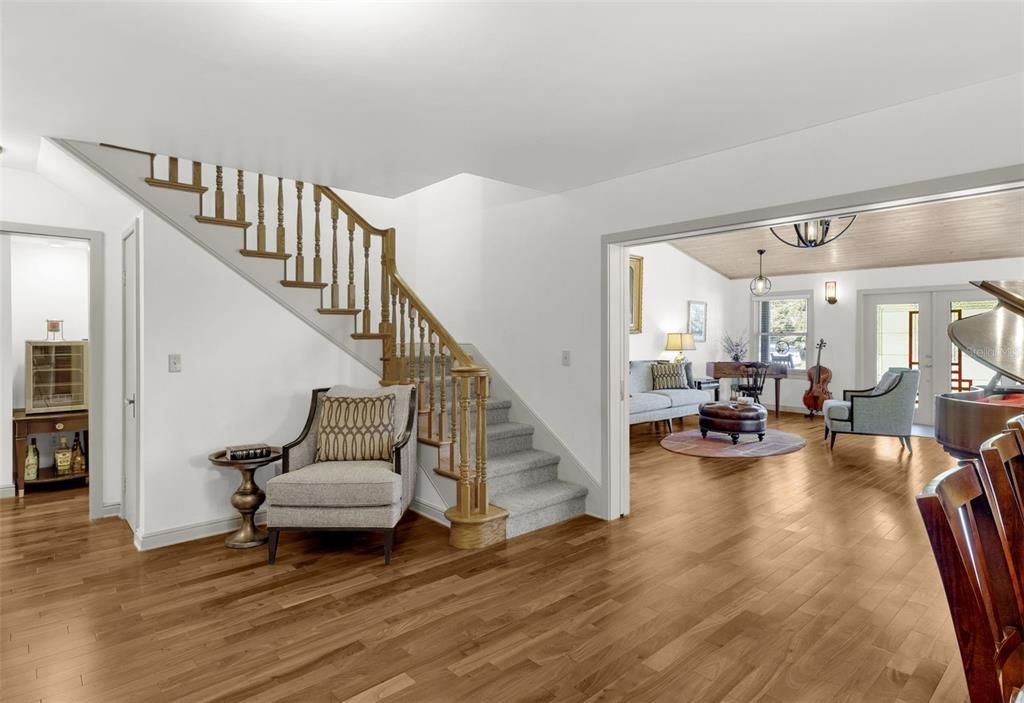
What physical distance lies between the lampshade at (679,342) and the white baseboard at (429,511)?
5.73m

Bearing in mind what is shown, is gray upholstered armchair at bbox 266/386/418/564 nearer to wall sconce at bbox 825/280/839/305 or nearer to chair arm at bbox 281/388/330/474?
chair arm at bbox 281/388/330/474

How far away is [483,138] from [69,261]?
184 inches

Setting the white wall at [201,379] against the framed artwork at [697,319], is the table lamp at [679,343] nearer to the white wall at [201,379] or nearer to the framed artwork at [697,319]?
the framed artwork at [697,319]

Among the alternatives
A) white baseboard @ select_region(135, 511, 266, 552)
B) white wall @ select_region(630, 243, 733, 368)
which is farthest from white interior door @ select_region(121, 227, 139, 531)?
white wall @ select_region(630, 243, 733, 368)

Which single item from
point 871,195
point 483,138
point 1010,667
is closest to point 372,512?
point 483,138

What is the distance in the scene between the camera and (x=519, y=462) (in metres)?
4.27

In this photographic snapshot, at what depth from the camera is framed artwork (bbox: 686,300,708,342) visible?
946cm

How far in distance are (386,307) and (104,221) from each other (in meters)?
2.18

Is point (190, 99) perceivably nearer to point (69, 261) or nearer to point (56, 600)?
point (56, 600)

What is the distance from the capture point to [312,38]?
6.92ft

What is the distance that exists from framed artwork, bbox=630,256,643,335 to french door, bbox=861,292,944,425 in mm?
3562

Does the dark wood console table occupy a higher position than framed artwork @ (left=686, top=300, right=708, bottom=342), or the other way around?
framed artwork @ (left=686, top=300, right=708, bottom=342)

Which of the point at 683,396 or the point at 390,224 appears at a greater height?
the point at 390,224

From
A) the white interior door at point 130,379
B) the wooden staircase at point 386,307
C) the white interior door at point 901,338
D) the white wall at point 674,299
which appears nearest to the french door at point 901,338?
the white interior door at point 901,338
